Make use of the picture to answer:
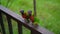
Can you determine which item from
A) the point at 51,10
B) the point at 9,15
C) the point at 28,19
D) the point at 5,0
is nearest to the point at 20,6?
the point at 5,0

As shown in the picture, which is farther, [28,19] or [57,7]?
[57,7]

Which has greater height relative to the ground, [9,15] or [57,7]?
[9,15]

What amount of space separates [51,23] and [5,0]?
89cm

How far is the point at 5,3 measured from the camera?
100 inches

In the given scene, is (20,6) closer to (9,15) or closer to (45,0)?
(45,0)

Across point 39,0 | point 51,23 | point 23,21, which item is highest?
point 23,21

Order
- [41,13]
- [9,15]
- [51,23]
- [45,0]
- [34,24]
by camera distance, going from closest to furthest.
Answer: [34,24]
[9,15]
[51,23]
[41,13]
[45,0]

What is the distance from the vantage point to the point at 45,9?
2846mm

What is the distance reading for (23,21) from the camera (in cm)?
129

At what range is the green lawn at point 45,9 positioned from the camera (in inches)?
97.6

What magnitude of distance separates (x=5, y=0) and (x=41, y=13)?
2.33 ft

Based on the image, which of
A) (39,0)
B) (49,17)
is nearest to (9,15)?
(49,17)

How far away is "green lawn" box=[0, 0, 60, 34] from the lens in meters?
2.48

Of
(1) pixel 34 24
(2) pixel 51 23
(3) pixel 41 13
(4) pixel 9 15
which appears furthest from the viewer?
(3) pixel 41 13
